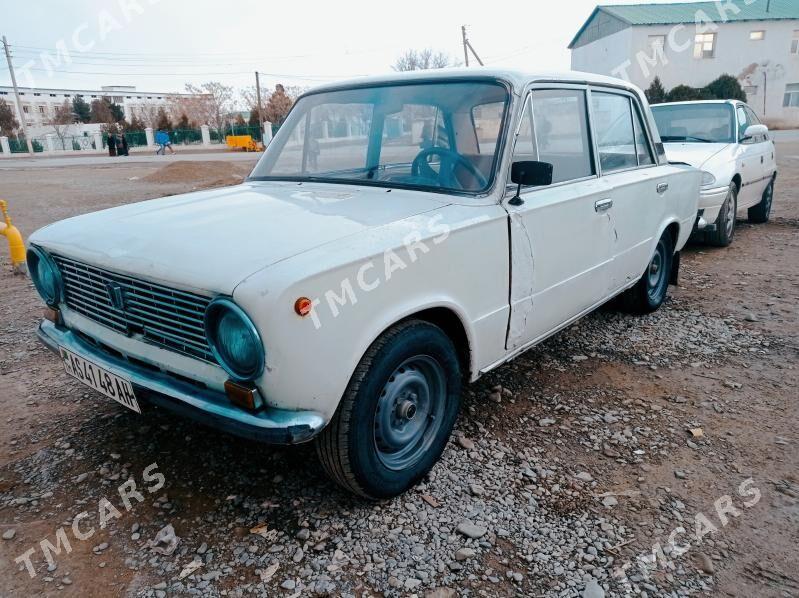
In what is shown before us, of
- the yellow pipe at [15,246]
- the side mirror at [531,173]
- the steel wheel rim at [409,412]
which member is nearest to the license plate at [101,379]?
the steel wheel rim at [409,412]

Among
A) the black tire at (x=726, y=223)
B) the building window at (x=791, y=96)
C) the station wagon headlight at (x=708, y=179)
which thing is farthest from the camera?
the building window at (x=791, y=96)

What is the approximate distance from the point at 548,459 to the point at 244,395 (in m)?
1.62

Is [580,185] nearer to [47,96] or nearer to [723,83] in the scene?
[723,83]

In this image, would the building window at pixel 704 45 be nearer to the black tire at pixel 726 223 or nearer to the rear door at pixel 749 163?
the rear door at pixel 749 163

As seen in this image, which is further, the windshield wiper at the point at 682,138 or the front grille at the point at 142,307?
the windshield wiper at the point at 682,138

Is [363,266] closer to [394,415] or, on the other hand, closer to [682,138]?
[394,415]

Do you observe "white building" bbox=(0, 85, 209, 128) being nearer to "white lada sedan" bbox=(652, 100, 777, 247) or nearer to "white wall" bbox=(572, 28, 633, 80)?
"white wall" bbox=(572, 28, 633, 80)

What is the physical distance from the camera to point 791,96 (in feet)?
130

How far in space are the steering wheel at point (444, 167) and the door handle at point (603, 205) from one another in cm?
101

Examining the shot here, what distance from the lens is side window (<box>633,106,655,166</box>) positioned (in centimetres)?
419

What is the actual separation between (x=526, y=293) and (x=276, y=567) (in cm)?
173

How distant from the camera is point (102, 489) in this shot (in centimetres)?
263

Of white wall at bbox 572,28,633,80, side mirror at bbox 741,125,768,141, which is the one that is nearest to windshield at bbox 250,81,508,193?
side mirror at bbox 741,125,768,141

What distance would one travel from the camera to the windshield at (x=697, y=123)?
23.9 ft
